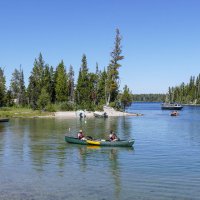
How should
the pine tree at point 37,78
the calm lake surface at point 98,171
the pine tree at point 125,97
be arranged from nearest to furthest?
the calm lake surface at point 98,171 < the pine tree at point 37,78 < the pine tree at point 125,97

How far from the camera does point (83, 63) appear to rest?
142 m

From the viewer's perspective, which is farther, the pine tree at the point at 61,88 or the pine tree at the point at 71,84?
the pine tree at the point at 71,84

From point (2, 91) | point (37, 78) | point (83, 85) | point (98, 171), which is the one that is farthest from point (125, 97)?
point (98, 171)

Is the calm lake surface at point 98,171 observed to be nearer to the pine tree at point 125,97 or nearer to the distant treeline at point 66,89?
the distant treeline at point 66,89

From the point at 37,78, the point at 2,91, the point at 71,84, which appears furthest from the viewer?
the point at 71,84

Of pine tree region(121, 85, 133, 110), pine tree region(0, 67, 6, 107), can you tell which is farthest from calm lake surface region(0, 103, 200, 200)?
pine tree region(121, 85, 133, 110)

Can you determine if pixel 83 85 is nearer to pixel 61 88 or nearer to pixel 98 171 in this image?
pixel 61 88

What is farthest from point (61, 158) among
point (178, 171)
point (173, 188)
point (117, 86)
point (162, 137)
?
point (117, 86)

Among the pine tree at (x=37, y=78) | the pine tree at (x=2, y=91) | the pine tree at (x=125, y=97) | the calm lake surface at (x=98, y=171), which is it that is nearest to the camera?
the calm lake surface at (x=98, y=171)

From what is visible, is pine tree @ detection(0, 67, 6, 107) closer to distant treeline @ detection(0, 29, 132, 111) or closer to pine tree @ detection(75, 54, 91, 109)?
distant treeline @ detection(0, 29, 132, 111)

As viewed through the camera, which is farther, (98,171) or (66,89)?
(66,89)

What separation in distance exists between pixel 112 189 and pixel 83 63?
117721mm

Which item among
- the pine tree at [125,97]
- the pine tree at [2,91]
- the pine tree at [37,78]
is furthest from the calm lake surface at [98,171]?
the pine tree at [125,97]

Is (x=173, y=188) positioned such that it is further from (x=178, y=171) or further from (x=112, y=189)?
(x=178, y=171)
